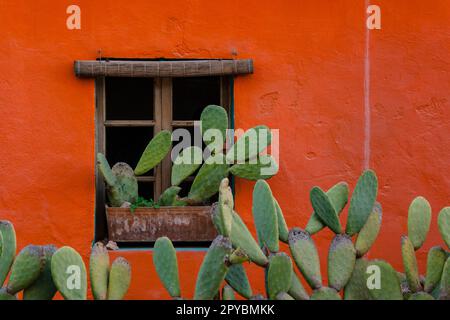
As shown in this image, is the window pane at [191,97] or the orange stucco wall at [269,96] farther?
the window pane at [191,97]

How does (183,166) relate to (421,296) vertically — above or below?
above

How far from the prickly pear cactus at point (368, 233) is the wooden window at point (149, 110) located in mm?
1544

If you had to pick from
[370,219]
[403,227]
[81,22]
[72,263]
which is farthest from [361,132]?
[72,263]

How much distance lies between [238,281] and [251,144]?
1.56 metres

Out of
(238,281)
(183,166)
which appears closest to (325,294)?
(238,281)

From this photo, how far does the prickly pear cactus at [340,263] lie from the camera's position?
367cm

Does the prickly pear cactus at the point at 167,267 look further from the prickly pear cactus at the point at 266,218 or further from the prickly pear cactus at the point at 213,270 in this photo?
the prickly pear cactus at the point at 266,218

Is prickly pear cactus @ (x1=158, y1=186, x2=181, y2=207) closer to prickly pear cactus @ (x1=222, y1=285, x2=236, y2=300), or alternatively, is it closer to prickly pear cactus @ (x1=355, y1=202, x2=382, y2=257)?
prickly pear cactus @ (x1=355, y1=202, x2=382, y2=257)

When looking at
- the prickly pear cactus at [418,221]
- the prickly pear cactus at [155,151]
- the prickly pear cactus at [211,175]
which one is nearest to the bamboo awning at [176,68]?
the prickly pear cactus at [155,151]

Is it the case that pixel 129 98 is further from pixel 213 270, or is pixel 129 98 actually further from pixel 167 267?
pixel 213 270

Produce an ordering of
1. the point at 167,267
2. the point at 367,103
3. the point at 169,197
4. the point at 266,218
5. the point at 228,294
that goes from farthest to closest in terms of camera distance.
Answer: the point at 367,103 → the point at 169,197 → the point at 266,218 → the point at 167,267 → the point at 228,294

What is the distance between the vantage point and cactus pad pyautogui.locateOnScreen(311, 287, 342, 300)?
354 cm

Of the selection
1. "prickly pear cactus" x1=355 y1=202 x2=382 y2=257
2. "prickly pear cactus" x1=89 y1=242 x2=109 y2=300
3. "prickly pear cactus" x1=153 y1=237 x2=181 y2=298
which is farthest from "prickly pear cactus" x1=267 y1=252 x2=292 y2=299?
"prickly pear cactus" x1=89 y1=242 x2=109 y2=300

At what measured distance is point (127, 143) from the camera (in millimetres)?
5324
